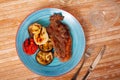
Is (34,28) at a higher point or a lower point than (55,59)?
higher

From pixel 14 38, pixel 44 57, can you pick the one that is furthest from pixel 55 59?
pixel 14 38

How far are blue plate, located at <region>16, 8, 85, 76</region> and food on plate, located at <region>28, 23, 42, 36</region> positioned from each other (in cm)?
2

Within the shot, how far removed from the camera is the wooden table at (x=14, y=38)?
954 millimetres

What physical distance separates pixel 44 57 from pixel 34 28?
0.11m

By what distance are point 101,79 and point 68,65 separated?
0.14 m

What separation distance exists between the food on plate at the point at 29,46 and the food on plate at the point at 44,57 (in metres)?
0.02

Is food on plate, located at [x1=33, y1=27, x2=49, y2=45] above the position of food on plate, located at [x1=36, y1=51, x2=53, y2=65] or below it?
above

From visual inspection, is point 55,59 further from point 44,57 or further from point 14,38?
point 14,38

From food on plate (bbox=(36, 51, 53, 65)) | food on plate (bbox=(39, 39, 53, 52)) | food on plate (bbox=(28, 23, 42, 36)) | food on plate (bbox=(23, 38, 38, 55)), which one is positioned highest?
food on plate (bbox=(28, 23, 42, 36))

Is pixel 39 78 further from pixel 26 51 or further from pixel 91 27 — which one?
pixel 91 27

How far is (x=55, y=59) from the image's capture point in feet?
3.15

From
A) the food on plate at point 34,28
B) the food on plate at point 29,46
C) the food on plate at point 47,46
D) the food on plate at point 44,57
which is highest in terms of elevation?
the food on plate at point 34,28

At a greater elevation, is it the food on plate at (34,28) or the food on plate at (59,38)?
the food on plate at (34,28)

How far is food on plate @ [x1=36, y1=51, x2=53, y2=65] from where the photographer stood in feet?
3.05
